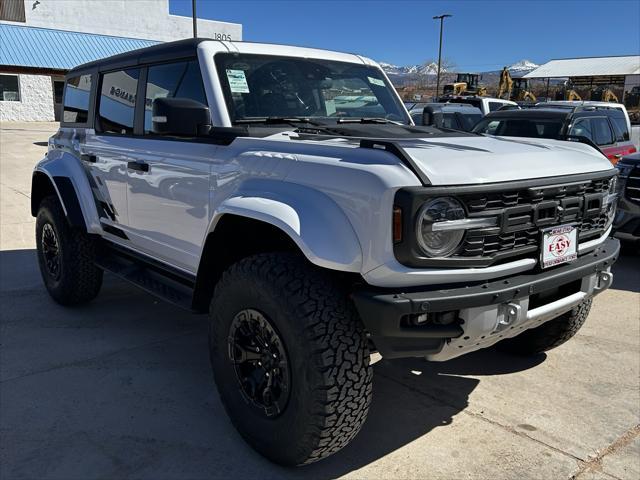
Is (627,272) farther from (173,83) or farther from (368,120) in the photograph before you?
(173,83)

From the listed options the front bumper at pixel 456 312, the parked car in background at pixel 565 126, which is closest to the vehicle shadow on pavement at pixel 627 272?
the parked car in background at pixel 565 126

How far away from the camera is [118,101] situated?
168 inches

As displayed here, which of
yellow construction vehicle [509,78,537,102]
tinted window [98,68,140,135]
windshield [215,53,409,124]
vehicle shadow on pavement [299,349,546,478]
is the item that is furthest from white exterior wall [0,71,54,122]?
vehicle shadow on pavement [299,349,546,478]

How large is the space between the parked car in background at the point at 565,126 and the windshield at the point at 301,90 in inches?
196

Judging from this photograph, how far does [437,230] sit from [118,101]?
294 cm

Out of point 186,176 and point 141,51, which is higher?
point 141,51

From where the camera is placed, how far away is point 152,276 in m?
3.93

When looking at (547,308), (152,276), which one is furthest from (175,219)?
(547,308)

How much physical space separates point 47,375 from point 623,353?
3908mm

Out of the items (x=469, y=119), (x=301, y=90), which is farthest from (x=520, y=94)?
(x=301, y=90)

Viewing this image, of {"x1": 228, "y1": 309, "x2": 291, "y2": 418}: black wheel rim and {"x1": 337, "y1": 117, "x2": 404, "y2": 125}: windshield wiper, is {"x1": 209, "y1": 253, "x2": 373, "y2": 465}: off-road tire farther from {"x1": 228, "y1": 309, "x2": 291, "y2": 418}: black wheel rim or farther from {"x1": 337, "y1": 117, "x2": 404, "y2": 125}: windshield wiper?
{"x1": 337, "y1": 117, "x2": 404, "y2": 125}: windshield wiper

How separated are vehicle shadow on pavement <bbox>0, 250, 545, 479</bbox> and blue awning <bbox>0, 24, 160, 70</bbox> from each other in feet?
83.9

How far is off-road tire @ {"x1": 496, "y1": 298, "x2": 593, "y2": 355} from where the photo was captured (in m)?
3.61

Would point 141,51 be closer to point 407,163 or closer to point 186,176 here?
point 186,176
